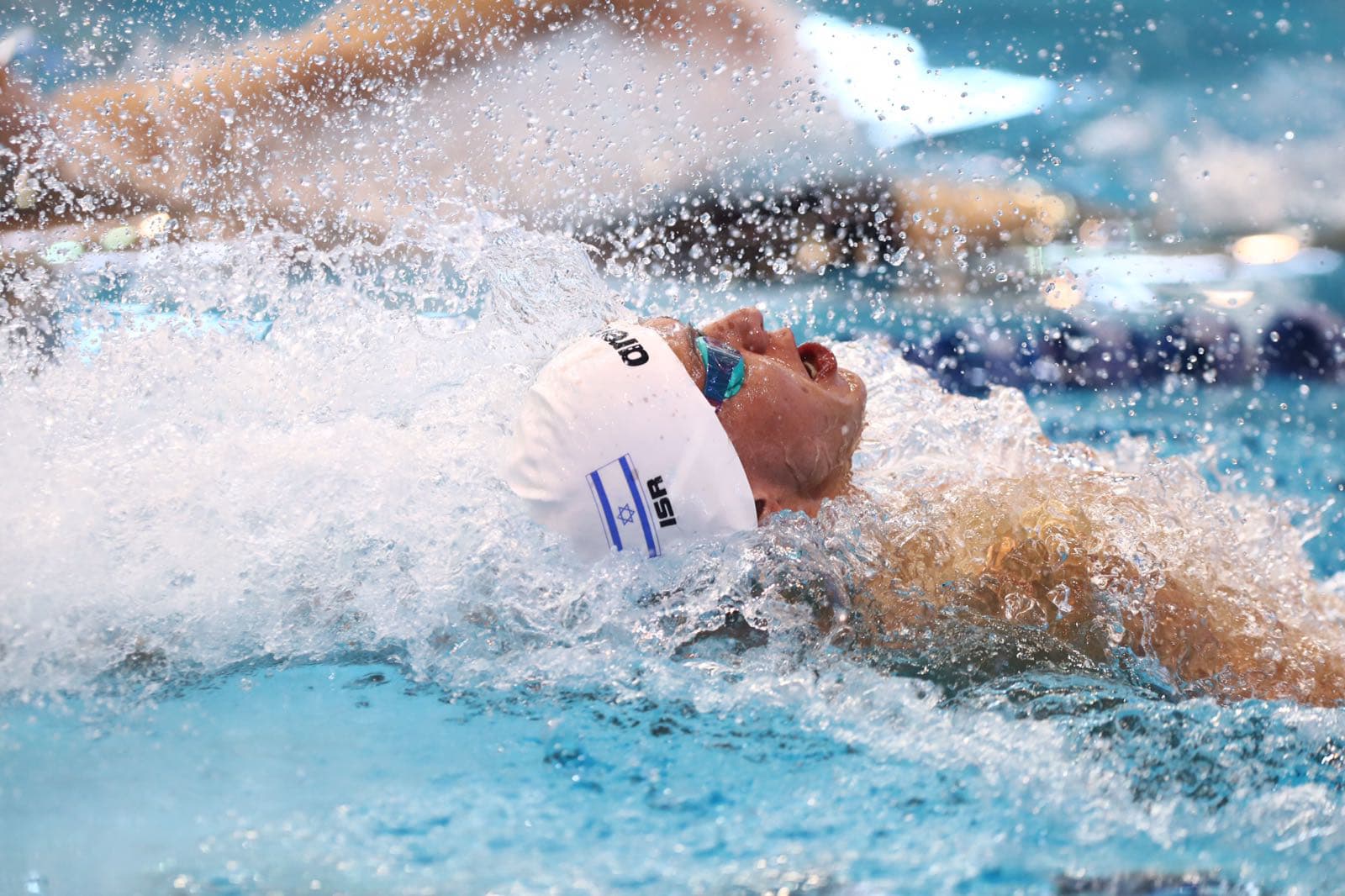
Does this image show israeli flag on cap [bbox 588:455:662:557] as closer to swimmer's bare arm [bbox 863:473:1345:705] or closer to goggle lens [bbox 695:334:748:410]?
goggle lens [bbox 695:334:748:410]

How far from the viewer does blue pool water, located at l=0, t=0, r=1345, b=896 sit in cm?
114

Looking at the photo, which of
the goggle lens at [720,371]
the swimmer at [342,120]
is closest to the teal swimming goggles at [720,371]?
the goggle lens at [720,371]

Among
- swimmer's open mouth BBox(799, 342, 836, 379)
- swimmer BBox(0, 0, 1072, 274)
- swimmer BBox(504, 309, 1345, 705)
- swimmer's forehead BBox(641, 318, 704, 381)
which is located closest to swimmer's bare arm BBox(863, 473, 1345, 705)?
swimmer BBox(504, 309, 1345, 705)

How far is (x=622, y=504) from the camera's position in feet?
5.27

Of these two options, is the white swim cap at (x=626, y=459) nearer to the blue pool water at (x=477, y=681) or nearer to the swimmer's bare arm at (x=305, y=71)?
the blue pool water at (x=477, y=681)

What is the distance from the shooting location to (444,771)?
1.30 meters

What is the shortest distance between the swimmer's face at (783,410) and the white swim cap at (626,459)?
46 millimetres

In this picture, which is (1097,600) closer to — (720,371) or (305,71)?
(720,371)

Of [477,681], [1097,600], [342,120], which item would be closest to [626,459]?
[477,681]

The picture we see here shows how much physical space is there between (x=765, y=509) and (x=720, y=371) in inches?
9.3

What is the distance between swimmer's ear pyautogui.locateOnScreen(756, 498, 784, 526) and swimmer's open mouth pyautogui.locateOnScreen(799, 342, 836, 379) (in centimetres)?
24

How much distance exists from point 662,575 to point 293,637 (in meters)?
0.58

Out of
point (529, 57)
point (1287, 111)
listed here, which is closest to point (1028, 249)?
point (1287, 111)

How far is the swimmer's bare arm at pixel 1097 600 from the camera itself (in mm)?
1660
